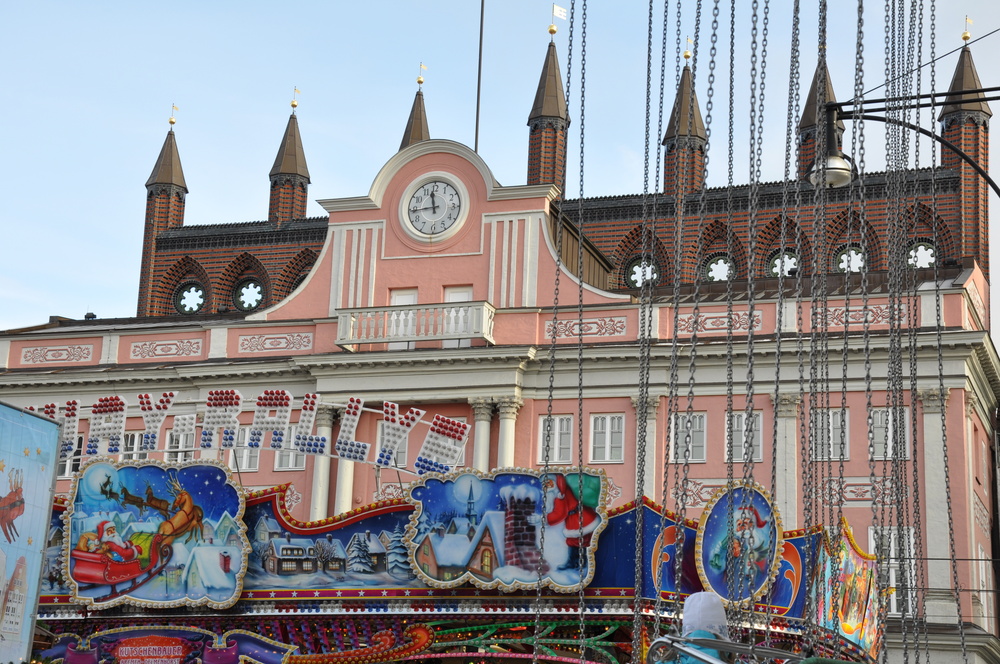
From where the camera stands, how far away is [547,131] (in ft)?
158

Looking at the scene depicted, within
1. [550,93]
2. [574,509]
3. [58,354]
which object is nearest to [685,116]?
[550,93]

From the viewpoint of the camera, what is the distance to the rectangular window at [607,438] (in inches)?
1444

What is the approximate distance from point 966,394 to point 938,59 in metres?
17.4

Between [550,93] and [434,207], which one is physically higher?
[550,93]

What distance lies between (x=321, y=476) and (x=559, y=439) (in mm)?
5996

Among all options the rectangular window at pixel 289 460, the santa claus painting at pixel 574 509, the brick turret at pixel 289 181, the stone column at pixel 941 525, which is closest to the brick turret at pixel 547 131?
the brick turret at pixel 289 181

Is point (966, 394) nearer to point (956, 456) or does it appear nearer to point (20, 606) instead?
point (956, 456)

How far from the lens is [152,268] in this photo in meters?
53.3

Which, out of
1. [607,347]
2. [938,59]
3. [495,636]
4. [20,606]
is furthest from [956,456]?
[20,606]

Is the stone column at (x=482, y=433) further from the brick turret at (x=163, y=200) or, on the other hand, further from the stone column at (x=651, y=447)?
the brick turret at (x=163, y=200)

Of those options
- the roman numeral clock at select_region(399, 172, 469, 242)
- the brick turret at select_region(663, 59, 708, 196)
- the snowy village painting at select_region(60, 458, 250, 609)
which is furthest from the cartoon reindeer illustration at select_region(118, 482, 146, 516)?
the brick turret at select_region(663, 59, 708, 196)

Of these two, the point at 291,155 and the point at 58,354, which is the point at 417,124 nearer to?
the point at 291,155

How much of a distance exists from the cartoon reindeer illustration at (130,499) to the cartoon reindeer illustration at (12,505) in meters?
2.31

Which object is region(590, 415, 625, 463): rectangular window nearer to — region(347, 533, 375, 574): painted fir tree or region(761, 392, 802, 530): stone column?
region(761, 392, 802, 530): stone column
